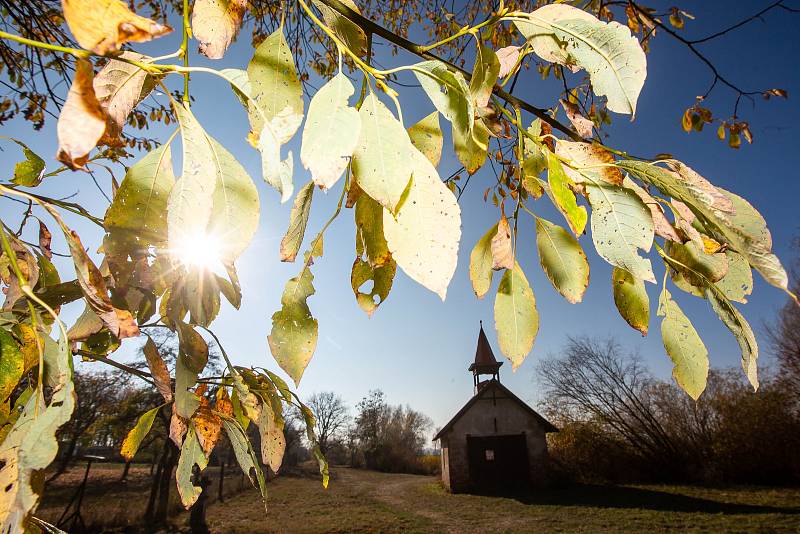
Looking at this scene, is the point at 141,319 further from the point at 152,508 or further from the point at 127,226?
the point at 152,508

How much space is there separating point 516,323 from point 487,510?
1474 cm

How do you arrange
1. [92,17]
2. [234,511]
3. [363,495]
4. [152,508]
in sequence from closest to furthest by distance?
[92,17]
[152,508]
[234,511]
[363,495]

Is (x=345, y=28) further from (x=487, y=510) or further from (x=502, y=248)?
(x=487, y=510)

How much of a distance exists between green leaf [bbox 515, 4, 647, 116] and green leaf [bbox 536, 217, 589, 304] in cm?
20

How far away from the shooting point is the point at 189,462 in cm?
89

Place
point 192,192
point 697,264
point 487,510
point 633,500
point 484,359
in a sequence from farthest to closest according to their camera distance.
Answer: point 484,359 < point 633,500 < point 487,510 < point 697,264 < point 192,192

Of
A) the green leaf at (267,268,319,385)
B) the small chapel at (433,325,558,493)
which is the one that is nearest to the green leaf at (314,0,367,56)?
the green leaf at (267,268,319,385)

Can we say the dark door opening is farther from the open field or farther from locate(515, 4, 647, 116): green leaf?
locate(515, 4, 647, 116): green leaf

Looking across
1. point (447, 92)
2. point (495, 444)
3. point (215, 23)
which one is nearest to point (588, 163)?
point (447, 92)

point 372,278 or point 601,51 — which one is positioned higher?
point 601,51

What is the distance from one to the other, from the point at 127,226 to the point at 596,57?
0.57 meters

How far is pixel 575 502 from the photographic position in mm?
13594

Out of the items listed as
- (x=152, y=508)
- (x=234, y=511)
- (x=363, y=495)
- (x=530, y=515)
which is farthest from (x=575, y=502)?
(x=152, y=508)

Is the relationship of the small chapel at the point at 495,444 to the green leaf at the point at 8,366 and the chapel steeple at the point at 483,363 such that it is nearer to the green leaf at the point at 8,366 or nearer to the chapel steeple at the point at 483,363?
the chapel steeple at the point at 483,363
